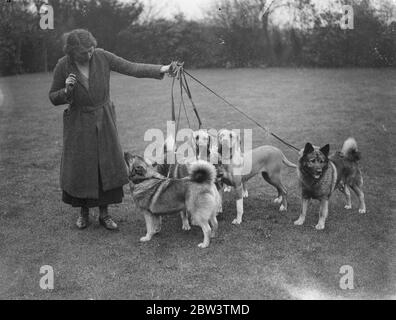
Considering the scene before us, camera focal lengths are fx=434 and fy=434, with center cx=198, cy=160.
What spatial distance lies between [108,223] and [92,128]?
1.38 m

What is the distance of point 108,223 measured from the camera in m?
6.03

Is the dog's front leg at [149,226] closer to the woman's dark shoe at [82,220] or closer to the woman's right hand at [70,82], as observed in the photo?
the woman's dark shoe at [82,220]

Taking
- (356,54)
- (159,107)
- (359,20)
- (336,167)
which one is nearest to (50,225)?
(336,167)

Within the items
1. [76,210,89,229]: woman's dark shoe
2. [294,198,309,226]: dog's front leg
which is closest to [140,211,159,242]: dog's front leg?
[76,210,89,229]: woman's dark shoe

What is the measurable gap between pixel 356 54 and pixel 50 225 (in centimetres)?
1916

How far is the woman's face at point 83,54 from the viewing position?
5242 mm

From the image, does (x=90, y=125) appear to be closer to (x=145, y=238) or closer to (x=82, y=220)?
(x=82, y=220)

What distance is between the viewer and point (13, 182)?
326 inches

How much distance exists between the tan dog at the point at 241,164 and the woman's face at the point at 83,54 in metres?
2.08

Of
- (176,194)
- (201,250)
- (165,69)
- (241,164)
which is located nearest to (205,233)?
(201,250)

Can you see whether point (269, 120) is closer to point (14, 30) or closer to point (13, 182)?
point (13, 182)

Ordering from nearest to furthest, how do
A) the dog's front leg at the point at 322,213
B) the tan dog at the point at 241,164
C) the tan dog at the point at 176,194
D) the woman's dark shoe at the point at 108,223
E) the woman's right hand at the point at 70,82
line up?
the woman's right hand at the point at 70,82 → the tan dog at the point at 176,194 → the dog's front leg at the point at 322,213 → the woman's dark shoe at the point at 108,223 → the tan dog at the point at 241,164

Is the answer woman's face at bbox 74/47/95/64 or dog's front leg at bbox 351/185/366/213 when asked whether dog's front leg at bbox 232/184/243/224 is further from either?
woman's face at bbox 74/47/95/64

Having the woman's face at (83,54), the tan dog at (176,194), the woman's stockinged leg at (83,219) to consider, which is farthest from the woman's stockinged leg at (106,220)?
the woman's face at (83,54)
